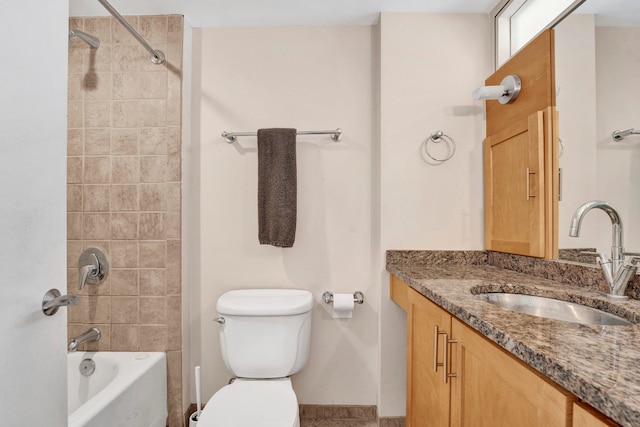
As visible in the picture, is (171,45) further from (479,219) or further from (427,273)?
(479,219)

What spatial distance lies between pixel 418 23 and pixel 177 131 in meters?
1.37

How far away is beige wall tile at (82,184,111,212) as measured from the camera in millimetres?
1706

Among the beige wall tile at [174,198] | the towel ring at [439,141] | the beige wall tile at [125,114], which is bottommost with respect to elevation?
the beige wall tile at [174,198]

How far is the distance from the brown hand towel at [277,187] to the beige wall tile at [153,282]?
21.8 inches

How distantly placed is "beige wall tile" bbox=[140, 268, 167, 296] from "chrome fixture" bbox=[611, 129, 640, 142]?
1.96 m

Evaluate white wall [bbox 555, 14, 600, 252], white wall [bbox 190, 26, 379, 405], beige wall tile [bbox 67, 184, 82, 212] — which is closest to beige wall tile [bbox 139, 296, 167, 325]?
white wall [bbox 190, 26, 379, 405]

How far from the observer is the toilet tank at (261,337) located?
1497 mm

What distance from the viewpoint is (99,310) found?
171cm

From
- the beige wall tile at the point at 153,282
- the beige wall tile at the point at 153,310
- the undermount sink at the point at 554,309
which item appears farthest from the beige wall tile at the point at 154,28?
the undermount sink at the point at 554,309

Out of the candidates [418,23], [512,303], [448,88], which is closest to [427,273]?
[512,303]

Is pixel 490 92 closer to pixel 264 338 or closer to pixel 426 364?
pixel 426 364

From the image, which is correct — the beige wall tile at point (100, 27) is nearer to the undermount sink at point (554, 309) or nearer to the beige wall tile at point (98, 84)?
the beige wall tile at point (98, 84)

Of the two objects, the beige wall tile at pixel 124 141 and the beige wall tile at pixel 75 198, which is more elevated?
the beige wall tile at pixel 124 141

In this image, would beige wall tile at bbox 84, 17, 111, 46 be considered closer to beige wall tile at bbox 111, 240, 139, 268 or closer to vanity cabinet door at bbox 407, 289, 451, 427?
beige wall tile at bbox 111, 240, 139, 268
